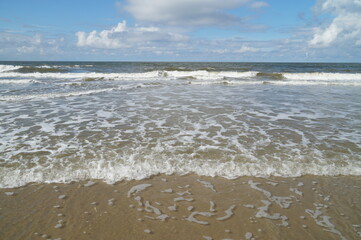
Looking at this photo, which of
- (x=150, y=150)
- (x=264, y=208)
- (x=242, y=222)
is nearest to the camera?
(x=242, y=222)

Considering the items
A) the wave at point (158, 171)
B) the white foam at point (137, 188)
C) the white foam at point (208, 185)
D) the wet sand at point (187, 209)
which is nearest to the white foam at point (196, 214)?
the wet sand at point (187, 209)

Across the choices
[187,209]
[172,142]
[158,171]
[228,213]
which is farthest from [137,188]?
[172,142]

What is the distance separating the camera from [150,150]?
222 inches

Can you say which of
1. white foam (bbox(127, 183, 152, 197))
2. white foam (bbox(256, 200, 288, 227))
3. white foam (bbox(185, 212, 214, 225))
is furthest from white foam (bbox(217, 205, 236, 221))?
white foam (bbox(127, 183, 152, 197))

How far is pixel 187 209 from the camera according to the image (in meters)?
3.64

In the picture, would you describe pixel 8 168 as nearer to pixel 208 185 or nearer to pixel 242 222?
pixel 208 185

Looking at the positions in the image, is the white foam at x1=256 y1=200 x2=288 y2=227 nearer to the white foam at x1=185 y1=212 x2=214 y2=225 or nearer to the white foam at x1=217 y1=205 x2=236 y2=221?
the white foam at x1=217 y1=205 x2=236 y2=221

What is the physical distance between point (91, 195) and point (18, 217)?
40.2 inches

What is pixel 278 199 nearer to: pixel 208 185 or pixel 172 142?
pixel 208 185

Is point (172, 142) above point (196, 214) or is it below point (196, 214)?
above

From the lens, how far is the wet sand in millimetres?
3139

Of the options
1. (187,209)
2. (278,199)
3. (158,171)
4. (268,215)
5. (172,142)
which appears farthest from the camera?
(172,142)

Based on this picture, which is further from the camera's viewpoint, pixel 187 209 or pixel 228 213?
pixel 187 209

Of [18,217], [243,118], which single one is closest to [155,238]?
[18,217]
